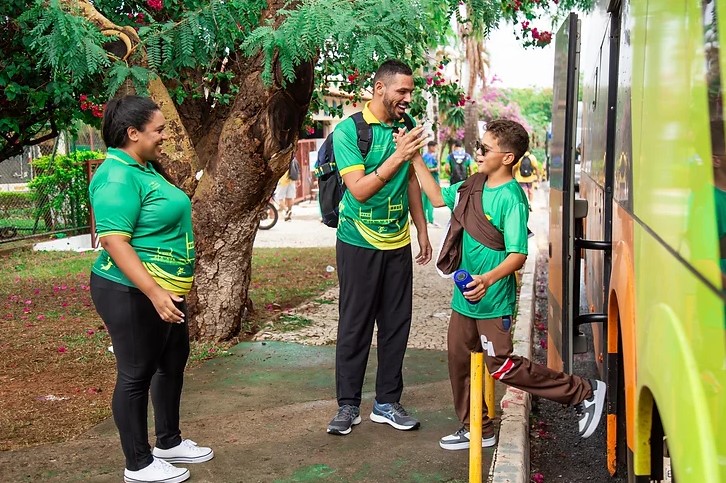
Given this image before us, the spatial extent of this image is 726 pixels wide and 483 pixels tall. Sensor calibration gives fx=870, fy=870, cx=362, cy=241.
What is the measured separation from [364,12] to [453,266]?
1.77m

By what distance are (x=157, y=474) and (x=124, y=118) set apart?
171 cm

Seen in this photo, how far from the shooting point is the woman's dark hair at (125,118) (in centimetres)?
397

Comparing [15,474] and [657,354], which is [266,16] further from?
[657,354]

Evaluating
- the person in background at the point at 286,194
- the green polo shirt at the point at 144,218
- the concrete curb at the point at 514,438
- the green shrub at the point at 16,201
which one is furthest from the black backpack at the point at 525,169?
the green polo shirt at the point at 144,218

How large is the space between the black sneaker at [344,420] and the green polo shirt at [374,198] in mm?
982

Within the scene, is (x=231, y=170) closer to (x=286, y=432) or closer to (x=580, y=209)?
(x=286, y=432)

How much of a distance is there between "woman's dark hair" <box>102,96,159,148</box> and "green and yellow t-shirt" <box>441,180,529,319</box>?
1.72 metres

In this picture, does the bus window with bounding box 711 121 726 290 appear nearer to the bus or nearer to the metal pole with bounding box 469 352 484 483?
the bus

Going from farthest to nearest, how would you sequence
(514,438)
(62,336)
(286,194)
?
(286,194)
(62,336)
(514,438)

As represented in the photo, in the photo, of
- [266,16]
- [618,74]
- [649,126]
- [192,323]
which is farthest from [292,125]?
[649,126]

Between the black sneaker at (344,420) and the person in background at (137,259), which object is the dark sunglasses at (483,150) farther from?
the black sneaker at (344,420)

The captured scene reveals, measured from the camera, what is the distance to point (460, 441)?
4.75 m

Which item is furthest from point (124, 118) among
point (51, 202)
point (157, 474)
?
point (51, 202)

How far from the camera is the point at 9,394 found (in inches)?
236
